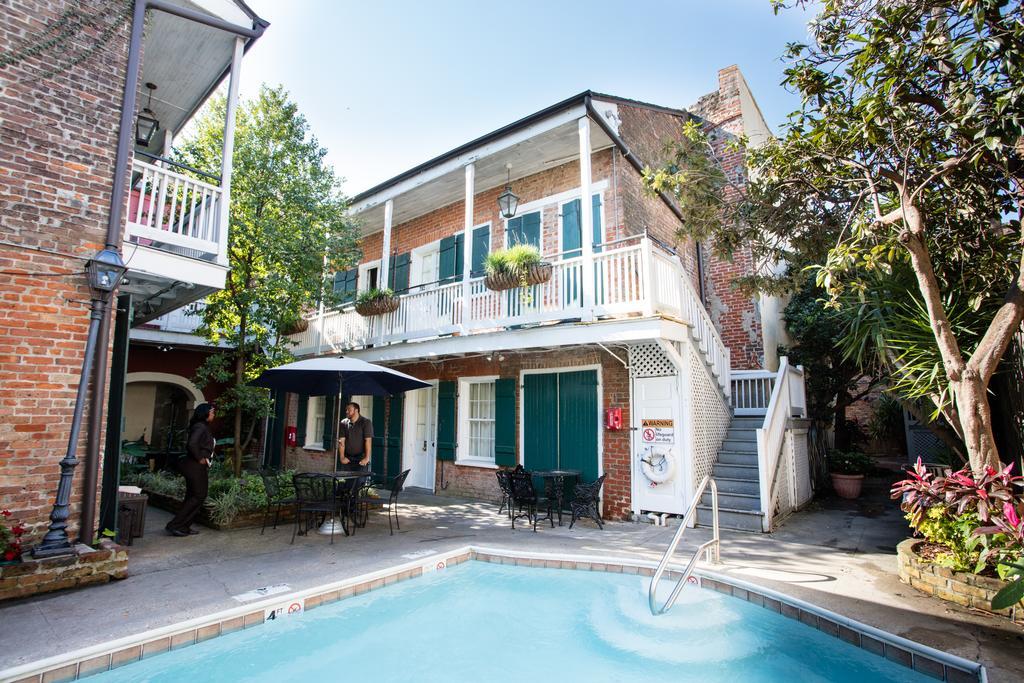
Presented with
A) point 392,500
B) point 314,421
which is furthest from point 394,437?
point 392,500

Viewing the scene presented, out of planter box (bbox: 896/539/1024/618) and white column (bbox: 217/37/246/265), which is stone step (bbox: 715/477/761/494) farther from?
white column (bbox: 217/37/246/265)

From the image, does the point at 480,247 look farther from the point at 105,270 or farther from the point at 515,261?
the point at 105,270

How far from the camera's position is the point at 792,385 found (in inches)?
358

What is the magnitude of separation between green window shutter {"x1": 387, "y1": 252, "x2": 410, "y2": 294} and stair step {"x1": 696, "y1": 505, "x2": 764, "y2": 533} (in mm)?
8352

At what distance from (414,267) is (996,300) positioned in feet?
34.2

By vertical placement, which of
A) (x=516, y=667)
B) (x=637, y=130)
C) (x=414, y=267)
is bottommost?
(x=516, y=667)

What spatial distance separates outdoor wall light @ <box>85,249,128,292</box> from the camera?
482cm

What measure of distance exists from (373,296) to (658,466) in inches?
254

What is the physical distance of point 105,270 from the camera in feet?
16.0

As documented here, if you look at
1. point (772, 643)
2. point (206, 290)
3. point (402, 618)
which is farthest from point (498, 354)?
point (772, 643)

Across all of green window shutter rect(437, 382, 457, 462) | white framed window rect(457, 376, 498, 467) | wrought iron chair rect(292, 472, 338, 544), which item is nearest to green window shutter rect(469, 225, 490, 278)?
white framed window rect(457, 376, 498, 467)

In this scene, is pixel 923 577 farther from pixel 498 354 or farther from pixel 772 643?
pixel 498 354

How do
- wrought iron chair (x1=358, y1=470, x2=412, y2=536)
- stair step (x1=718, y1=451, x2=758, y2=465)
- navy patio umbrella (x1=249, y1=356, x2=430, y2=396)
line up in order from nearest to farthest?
wrought iron chair (x1=358, y1=470, x2=412, y2=536)
navy patio umbrella (x1=249, y1=356, x2=430, y2=396)
stair step (x1=718, y1=451, x2=758, y2=465)

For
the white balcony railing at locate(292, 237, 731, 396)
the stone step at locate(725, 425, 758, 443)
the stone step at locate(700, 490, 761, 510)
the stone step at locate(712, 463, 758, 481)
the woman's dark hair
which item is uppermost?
the white balcony railing at locate(292, 237, 731, 396)
